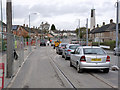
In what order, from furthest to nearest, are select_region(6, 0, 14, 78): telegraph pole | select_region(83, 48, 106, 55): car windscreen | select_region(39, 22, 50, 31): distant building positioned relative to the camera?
select_region(39, 22, 50, 31): distant building < select_region(83, 48, 106, 55): car windscreen < select_region(6, 0, 14, 78): telegraph pole

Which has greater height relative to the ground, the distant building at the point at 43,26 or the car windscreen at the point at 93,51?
the distant building at the point at 43,26

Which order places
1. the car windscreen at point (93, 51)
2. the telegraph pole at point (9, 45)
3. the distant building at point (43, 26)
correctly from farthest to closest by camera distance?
the distant building at point (43, 26) < the car windscreen at point (93, 51) < the telegraph pole at point (9, 45)

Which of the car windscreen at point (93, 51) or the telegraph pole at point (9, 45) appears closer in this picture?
the telegraph pole at point (9, 45)

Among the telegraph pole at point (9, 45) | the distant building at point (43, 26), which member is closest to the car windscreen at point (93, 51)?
the telegraph pole at point (9, 45)

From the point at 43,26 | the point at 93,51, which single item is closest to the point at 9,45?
the point at 93,51

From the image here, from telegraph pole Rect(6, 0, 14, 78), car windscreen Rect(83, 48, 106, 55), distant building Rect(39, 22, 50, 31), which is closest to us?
telegraph pole Rect(6, 0, 14, 78)

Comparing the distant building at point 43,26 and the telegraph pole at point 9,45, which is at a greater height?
the distant building at point 43,26

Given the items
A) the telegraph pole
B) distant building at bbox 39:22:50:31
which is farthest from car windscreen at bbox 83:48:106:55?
distant building at bbox 39:22:50:31

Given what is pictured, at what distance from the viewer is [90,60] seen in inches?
417

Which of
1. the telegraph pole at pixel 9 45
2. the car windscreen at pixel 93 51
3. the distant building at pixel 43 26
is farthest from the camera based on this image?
the distant building at pixel 43 26

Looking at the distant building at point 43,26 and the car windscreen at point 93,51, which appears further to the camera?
the distant building at point 43,26

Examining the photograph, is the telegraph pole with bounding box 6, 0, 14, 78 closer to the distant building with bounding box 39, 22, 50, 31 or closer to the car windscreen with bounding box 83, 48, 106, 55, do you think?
the car windscreen with bounding box 83, 48, 106, 55

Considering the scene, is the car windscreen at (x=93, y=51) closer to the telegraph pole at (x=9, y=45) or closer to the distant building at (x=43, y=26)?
the telegraph pole at (x=9, y=45)

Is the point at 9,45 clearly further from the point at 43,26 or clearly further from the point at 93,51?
the point at 43,26
